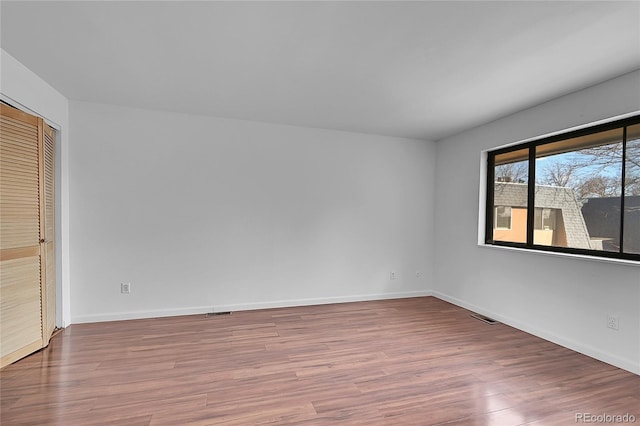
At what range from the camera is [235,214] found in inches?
155

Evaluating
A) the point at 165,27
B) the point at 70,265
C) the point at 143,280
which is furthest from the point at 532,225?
the point at 70,265

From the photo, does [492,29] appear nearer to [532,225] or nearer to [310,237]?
[532,225]

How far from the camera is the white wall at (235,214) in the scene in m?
3.48

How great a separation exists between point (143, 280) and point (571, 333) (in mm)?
4687

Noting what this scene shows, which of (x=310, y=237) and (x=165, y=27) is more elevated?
(x=165, y=27)

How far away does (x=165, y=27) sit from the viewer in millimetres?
1987

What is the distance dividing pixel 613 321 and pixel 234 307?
3951 millimetres

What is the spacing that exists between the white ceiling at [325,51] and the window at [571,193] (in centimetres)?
58

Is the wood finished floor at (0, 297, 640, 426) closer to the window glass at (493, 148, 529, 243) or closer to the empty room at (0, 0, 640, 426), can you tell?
the empty room at (0, 0, 640, 426)

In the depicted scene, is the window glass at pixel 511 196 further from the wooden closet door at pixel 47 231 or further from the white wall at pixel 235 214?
the wooden closet door at pixel 47 231

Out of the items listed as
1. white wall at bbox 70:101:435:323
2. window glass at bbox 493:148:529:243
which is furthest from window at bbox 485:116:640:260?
white wall at bbox 70:101:435:323

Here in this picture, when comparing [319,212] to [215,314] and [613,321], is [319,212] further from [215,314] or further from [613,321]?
[613,321]

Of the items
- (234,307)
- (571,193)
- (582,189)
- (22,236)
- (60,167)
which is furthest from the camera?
(234,307)

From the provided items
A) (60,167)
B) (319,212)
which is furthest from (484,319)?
(60,167)
